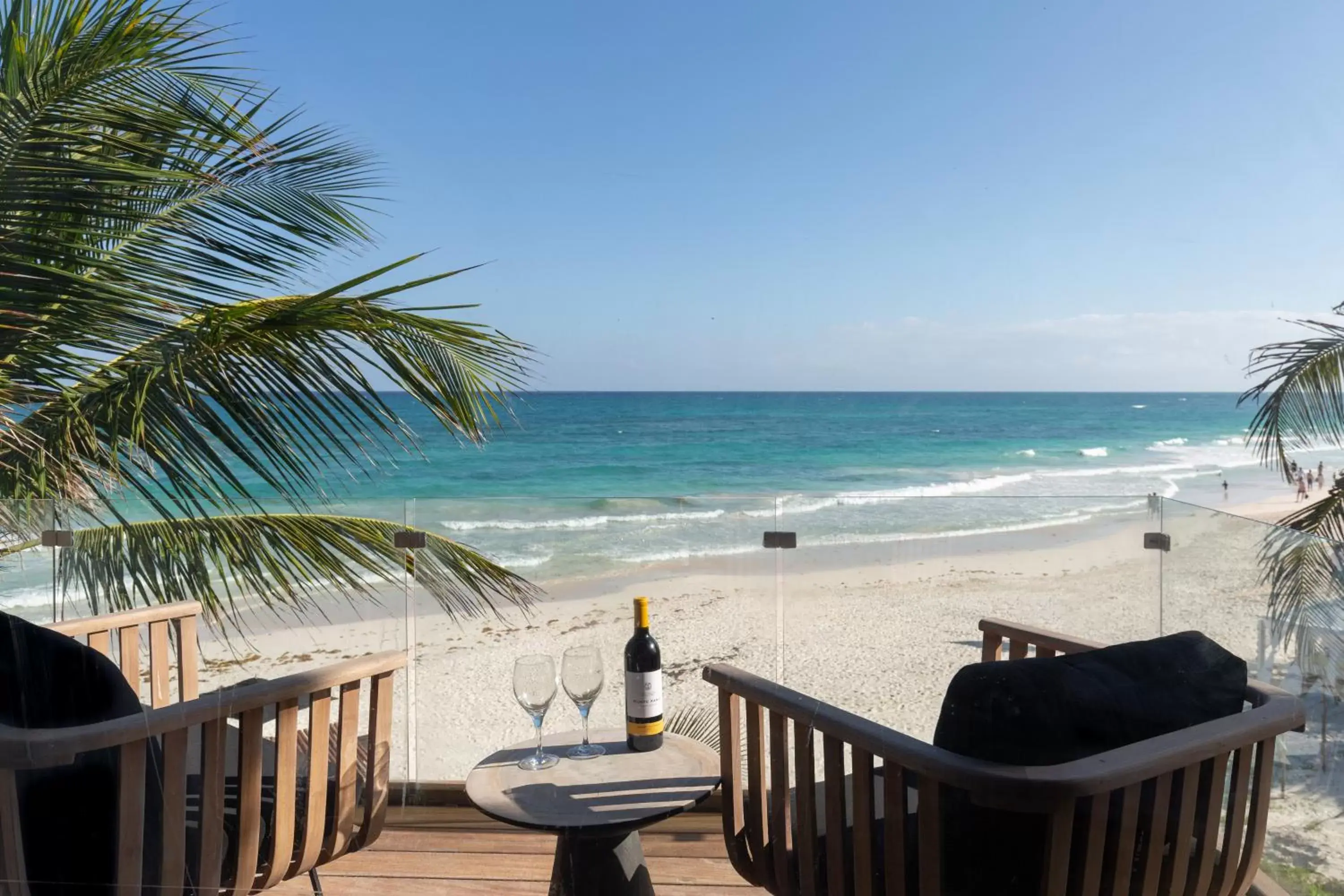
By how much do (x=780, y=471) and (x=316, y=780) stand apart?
46.0 feet

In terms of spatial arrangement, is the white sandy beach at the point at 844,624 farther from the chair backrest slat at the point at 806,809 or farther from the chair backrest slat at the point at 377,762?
the chair backrest slat at the point at 806,809

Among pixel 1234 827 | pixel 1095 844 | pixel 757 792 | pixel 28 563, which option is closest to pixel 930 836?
pixel 1095 844

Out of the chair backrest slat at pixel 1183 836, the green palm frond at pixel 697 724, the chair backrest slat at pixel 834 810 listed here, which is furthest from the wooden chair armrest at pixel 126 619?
the chair backrest slat at pixel 1183 836

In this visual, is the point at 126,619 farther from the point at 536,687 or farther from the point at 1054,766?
the point at 1054,766

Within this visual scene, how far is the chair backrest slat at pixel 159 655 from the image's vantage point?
129 cm

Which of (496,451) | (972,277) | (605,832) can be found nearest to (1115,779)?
(605,832)

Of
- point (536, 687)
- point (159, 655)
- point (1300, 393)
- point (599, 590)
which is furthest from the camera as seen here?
point (1300, 393)

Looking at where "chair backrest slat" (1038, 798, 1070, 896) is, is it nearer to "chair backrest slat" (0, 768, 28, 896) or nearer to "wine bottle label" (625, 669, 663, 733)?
"wine bottle label" (625, 669, 663, 733)

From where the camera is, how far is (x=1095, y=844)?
0.84 metres

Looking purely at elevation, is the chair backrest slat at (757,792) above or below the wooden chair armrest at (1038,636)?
below

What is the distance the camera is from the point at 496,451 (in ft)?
43.1

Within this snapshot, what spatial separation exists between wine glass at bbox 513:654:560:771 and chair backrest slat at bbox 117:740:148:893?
0.46 m

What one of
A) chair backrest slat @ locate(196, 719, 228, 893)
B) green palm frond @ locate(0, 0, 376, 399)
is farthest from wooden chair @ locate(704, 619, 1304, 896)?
green palm frond @ locate(0, 0, 376, 399)

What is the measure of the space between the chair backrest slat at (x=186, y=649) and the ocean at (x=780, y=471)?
0.68 ft
